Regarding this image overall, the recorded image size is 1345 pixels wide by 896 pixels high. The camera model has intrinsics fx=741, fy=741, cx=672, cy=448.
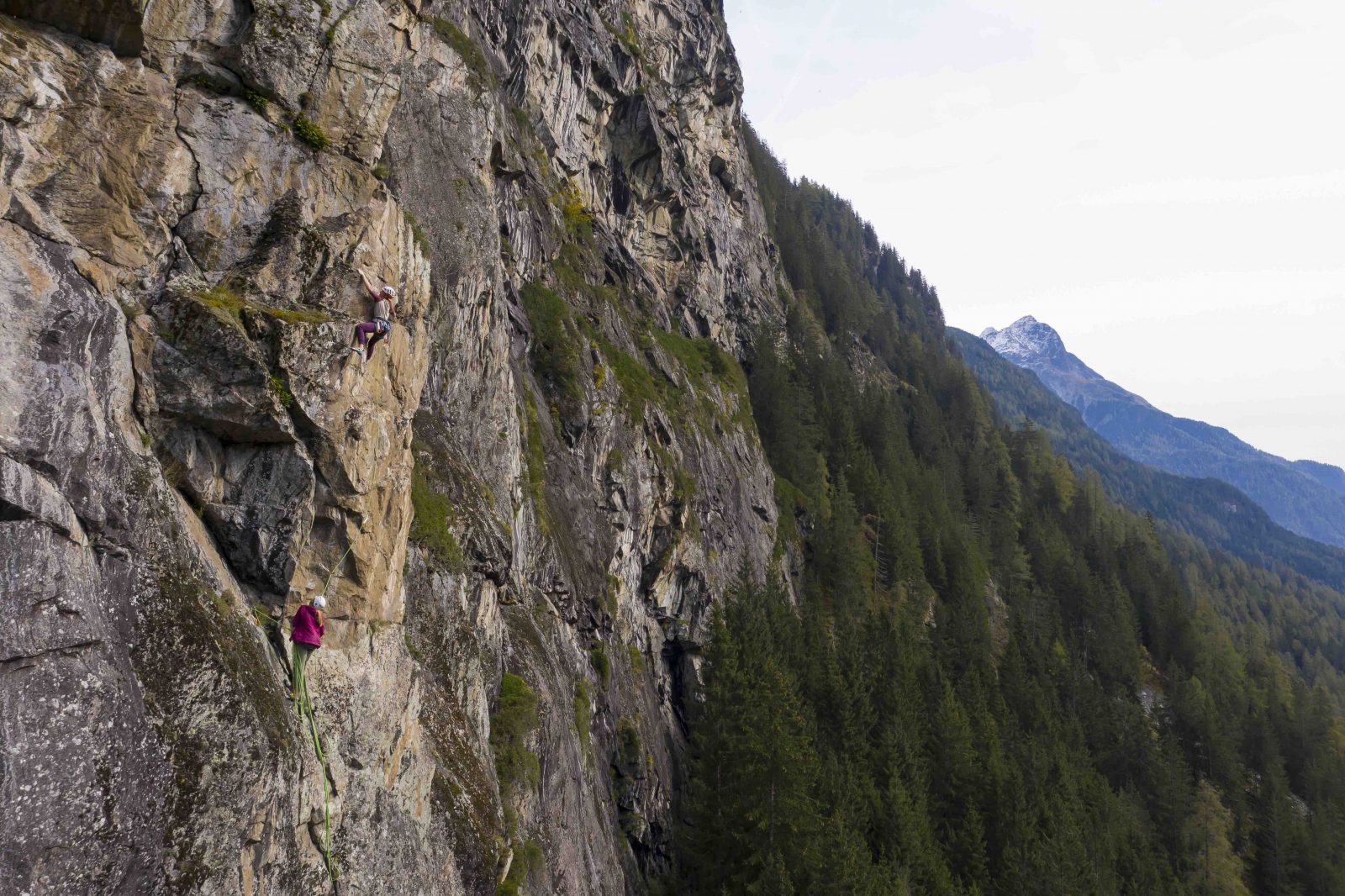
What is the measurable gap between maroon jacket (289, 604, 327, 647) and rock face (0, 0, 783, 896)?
0.99ft

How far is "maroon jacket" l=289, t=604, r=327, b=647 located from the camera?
1225cm

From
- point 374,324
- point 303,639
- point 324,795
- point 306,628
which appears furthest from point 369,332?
point 324,795

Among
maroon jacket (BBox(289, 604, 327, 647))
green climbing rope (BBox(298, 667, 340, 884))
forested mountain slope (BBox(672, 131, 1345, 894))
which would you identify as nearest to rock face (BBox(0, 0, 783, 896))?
green climbing rope (BBox(298, 667, 340, 884))

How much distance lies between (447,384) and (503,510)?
466cm

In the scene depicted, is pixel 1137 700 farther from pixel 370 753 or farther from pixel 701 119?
pixel 370 753

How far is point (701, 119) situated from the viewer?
77875 mm

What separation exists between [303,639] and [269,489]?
2.54 meters

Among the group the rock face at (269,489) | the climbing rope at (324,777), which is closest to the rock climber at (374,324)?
the rock face at (269,489)

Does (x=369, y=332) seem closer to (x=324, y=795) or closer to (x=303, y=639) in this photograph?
(x=303, y=639)

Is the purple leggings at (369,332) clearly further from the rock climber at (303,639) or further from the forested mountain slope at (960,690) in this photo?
the forested mountain slope at (960,690)

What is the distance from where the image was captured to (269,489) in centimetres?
1229

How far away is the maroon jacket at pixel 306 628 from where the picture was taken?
1225 cm

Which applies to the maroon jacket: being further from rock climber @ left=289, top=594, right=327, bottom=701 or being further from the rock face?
the rock face

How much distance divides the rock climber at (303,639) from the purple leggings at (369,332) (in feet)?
15.7
